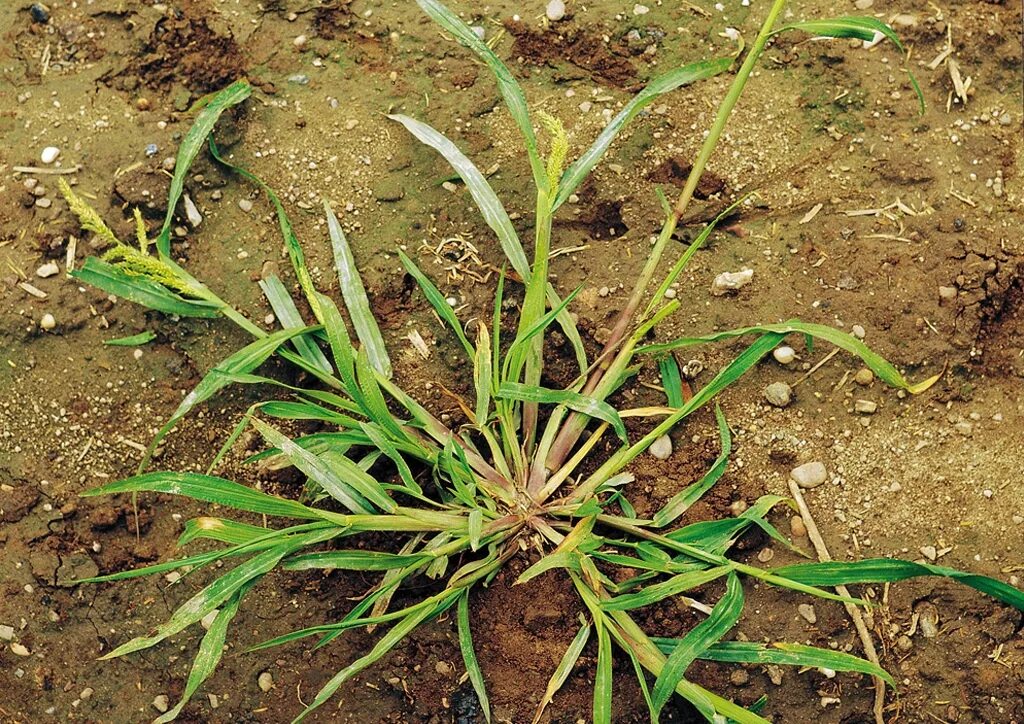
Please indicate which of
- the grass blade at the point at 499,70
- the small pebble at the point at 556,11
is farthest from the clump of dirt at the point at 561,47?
the grass blade at the point at 499,70

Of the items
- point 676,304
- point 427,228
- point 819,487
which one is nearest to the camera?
point 676,304

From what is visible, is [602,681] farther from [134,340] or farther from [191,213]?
[191,213]

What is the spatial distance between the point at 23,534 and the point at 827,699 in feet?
5.51

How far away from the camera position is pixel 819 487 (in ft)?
6.33

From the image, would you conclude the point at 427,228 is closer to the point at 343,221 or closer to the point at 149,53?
the point at 343,221

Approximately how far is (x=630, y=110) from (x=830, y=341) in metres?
0.60

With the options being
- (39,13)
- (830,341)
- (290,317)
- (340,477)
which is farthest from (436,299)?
(39,13)

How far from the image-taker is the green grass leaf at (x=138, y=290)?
188cm

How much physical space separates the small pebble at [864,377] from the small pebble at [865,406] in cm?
4

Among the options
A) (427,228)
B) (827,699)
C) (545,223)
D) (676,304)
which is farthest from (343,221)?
(827,699)

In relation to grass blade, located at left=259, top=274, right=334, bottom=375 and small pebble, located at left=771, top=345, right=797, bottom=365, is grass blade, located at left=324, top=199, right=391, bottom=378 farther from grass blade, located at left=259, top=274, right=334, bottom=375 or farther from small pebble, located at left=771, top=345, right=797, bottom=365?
small pebble, located at left=771, top=345, right=797, bottom=365

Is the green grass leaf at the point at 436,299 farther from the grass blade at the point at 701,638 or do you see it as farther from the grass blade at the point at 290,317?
the grass blade at the point at 701,638

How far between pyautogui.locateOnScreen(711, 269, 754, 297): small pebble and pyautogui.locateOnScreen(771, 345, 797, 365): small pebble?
6.2 inches

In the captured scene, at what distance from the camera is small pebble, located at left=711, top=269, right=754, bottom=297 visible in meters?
1.99
